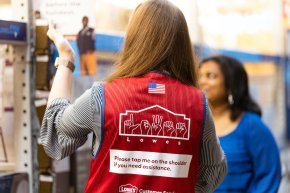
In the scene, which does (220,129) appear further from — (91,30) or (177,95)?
(177,95)

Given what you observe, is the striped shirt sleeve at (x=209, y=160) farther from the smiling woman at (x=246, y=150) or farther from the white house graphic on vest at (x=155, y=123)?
the smiling woman at (x=246, y=150)

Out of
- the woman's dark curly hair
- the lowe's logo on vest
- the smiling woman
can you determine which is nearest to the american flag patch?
the lowe's logo on vest

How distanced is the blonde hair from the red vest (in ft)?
0.14

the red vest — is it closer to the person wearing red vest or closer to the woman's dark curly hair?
the person wearing red vest

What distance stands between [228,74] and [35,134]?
4.89ft

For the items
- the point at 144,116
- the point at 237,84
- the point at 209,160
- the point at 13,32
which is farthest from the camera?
the point at 237,84

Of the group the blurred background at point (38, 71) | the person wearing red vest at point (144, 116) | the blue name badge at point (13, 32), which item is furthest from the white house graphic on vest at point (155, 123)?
the blue name badge at point (13, 32)

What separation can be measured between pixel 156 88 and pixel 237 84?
1674mm

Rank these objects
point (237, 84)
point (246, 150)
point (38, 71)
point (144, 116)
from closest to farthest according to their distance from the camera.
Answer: point (144, 116), point (38, 71), point (246, 150), point (237, 84)

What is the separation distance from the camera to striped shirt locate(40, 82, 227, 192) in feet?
5.57

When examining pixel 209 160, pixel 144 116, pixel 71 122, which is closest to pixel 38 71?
pixel 71 122

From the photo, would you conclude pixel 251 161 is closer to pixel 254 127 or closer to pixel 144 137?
pixel 254 127

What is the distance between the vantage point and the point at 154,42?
5.79 feet

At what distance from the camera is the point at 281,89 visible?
6578mm
